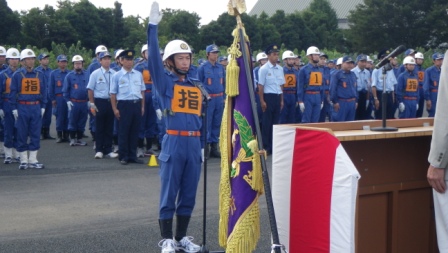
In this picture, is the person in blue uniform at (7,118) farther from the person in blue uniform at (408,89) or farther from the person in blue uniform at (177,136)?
the person in blue uniform at (408,89)

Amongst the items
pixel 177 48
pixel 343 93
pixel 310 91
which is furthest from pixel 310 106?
pixel 177 48

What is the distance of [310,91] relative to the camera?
16297 millimetres

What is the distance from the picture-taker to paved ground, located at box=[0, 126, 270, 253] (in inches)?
301

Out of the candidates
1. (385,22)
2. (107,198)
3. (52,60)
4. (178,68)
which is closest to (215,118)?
(107,198)

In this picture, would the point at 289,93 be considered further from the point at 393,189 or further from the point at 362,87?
the point at 393,189

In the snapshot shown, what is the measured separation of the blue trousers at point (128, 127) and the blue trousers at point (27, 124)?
1.57 meters

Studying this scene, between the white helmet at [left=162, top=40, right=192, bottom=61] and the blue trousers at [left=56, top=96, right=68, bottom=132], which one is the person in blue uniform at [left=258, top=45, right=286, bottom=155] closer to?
the blue trousers at [left=56, top=96, right=68, bottom=132]

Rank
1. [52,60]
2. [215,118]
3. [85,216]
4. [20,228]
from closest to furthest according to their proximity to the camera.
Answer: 1. [20,228]
2. [85,216]
3. [215,118]
4. [52,60]

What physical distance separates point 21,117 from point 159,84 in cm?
651

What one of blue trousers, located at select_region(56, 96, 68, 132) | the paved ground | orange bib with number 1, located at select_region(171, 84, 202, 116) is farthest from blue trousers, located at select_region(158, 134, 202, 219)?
blue trousers, located at select_region(56, 96, 68, 132)

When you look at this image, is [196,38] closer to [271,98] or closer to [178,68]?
[271,98]

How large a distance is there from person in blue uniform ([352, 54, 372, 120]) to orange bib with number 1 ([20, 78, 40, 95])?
9.49 m

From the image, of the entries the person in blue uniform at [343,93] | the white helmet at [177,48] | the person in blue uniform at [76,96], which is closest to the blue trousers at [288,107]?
the person in blue uniform at [343,93]

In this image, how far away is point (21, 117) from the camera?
1260cm
